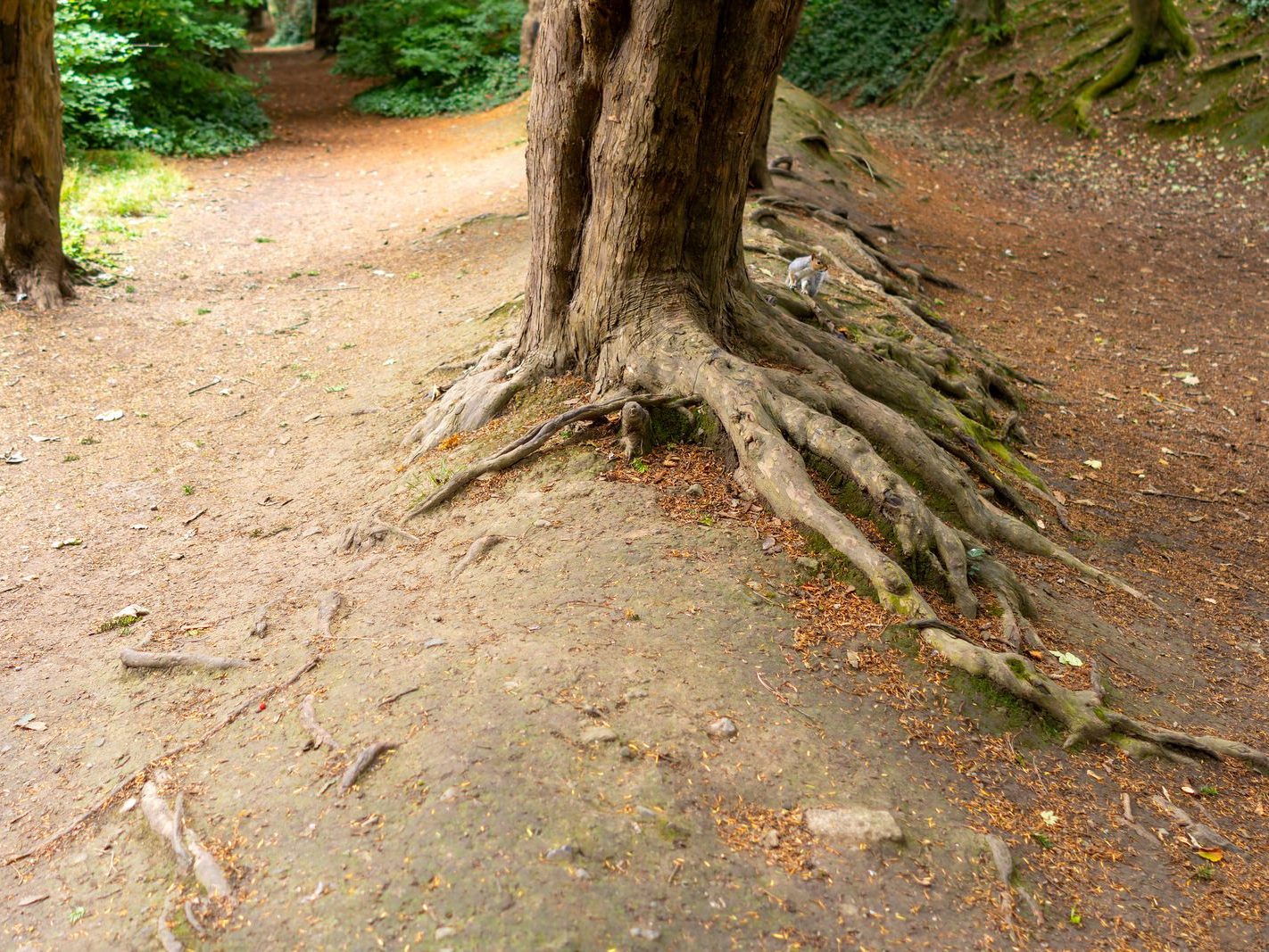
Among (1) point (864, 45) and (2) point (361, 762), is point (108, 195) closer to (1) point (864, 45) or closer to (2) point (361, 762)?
(2) point (361, 762)

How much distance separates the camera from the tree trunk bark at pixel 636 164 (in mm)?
4762

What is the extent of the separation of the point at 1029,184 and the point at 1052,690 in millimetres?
14034

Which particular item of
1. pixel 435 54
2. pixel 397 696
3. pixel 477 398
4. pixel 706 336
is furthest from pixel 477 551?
pixel 435 54

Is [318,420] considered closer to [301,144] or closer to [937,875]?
[937,875]

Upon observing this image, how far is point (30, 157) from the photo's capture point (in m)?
8.89

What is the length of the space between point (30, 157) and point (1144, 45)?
1724 centimetres

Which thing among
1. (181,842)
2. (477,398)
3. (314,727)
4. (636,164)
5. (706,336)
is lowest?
(181,842)

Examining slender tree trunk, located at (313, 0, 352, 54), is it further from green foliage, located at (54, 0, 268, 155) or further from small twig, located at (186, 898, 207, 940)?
small twig, located at (186, 898, 207, 940)

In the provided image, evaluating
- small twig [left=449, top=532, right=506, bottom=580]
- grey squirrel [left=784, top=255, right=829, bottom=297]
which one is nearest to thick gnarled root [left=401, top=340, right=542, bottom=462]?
small twig [left=449, top=532, right=506, bottom=580]

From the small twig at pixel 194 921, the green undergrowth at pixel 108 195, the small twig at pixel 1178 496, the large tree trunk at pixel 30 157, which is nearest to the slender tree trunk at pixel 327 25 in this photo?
the green undergrowth at pixel 108 195

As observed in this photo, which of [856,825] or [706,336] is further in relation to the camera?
[706,336]

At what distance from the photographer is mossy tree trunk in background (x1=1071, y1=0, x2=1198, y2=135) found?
1603 centimetres

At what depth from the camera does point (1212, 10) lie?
53.9 ft

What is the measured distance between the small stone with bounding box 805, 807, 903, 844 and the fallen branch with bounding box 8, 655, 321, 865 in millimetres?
2126
